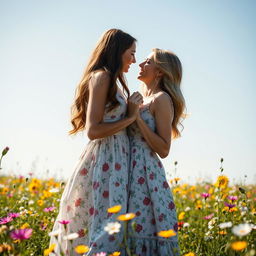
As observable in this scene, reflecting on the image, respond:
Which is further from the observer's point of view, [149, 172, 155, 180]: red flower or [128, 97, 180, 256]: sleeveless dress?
[149, 172, 155, 180]: red flower

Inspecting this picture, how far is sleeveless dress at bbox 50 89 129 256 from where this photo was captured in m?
2.32

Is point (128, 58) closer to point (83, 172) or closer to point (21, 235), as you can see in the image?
point (83, 172)

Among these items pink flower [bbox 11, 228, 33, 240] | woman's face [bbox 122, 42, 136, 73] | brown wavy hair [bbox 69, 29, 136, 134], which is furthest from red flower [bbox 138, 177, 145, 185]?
pink flower [bbox 11, 228, 33, 240]

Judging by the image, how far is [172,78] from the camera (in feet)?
9.86

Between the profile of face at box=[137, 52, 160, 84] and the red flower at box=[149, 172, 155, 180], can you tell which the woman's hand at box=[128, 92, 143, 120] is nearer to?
the red flower at box=[149, 172, 155, 180]

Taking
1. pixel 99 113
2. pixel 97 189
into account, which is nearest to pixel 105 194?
pixel 97 189

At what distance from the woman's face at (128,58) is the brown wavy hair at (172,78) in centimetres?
29

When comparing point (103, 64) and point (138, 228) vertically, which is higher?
point (103, 64)

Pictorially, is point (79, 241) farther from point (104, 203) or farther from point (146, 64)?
point (146, 64)

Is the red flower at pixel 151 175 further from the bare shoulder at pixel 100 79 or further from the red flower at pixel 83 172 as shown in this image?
the bare shoulder at pixel 100 79

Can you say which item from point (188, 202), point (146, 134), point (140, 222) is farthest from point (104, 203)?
point (188, 202)

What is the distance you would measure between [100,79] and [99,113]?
246 mm

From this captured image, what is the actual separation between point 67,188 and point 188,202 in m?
2.90

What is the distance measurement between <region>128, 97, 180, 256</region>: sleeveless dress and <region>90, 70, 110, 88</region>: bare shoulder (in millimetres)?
474
